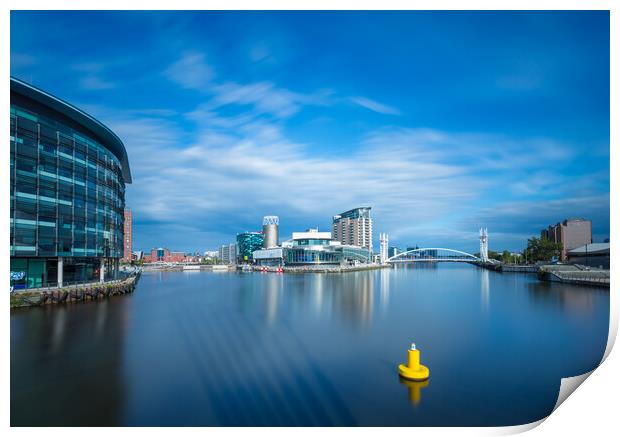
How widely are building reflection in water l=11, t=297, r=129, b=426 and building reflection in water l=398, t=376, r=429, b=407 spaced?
4312mm

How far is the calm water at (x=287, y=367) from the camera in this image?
5.76m

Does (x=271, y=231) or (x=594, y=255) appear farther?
(x=271, y=231)

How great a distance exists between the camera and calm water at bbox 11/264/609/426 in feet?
18.9

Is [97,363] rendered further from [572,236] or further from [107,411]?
[572,236]

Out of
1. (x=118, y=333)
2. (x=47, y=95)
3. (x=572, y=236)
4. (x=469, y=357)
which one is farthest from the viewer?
(x=572, y=236)

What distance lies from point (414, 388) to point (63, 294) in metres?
16.4

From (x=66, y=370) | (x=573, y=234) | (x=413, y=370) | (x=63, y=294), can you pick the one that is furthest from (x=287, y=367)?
(x=573, y=234)

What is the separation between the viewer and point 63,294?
17359 mm

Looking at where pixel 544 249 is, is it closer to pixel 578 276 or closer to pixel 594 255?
pixel 594 255

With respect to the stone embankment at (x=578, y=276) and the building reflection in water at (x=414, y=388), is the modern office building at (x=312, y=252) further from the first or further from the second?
the building reflection in water at (x=414, y=388)

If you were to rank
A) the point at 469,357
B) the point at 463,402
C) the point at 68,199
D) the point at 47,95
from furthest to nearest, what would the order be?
the point at 68,199 → the point at 47,95 → the point at 469,357 → the point at 463,402

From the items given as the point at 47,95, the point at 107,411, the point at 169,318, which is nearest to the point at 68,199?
the point at 47,95

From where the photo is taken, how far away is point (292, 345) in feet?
33.4
